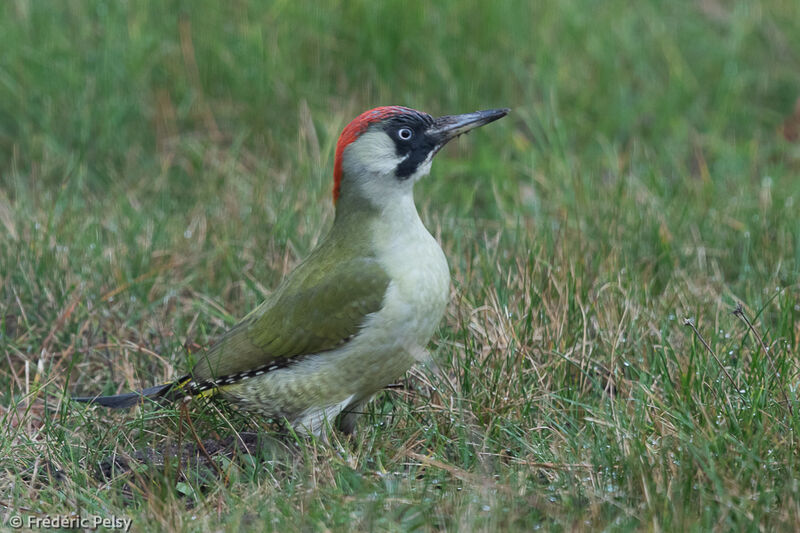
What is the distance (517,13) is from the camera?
639cm

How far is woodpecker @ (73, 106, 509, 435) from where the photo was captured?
141 inches

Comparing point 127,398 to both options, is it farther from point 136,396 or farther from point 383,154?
point 383,154

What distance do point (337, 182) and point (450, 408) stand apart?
33.6 inches

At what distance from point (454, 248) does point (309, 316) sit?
1.30 metres

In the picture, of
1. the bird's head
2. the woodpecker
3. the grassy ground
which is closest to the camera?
the grassy ground

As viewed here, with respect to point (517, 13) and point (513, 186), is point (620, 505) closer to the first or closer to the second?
point (513, 186)

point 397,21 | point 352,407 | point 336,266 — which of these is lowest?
point 352,407

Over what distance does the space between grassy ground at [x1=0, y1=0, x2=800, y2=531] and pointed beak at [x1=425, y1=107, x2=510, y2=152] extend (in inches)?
24.7

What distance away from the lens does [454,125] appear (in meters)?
3.86

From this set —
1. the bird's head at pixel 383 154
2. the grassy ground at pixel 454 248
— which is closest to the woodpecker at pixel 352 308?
the bird's head at pixel 383 154

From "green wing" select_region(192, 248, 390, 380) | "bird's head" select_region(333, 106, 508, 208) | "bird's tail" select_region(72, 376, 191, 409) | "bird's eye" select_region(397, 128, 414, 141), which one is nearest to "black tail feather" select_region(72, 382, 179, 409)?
"bird's tail" select_region(72, 376, 191, 409)

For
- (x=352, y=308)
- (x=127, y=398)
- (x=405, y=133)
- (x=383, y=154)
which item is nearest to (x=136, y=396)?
(x=127, y=398)

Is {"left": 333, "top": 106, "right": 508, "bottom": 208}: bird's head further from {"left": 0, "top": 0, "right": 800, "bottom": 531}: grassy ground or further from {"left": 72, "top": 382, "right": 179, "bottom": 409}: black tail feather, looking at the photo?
{"left": 72, "top": 382, "right": 179, "bottom": 409}: black tail feather

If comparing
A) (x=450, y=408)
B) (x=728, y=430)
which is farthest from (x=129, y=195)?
(x=728, y=430)
